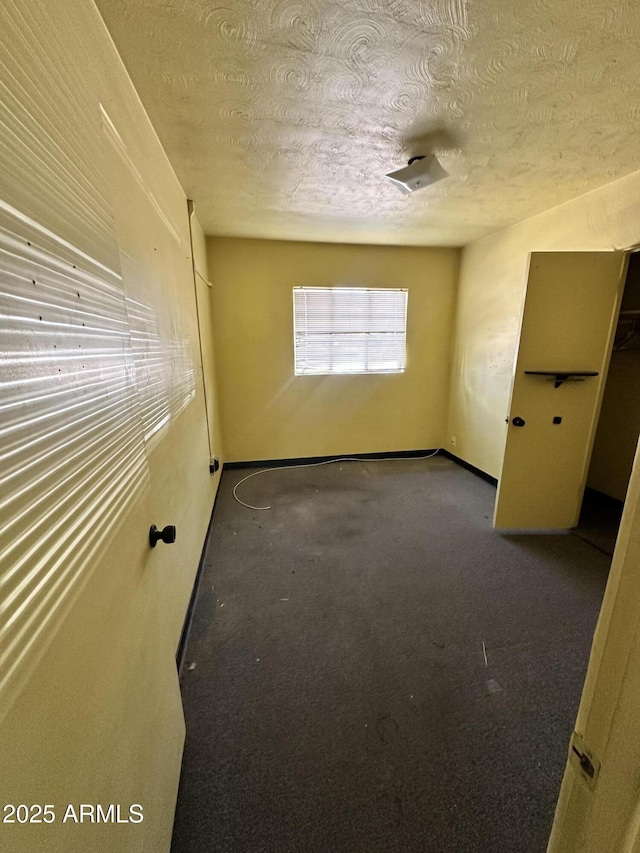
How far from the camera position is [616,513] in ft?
9.23

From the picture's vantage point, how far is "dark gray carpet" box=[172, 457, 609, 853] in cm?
102

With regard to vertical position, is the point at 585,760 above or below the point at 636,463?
below

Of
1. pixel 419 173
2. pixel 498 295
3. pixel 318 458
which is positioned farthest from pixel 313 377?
pixel 419 173

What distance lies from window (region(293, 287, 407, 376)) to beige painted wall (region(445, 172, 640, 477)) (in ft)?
2.39

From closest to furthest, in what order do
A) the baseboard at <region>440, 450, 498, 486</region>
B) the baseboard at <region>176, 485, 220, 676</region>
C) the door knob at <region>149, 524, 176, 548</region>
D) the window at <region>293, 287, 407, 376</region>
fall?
the door knob at <region>149, 524, 176, 548</region>, the baseboard at <region>176, 485, 220, 676</region>, the baseboard at <region>440, 450, 498, 486</region>, the window at <region>293, 287, 407, 376</region>

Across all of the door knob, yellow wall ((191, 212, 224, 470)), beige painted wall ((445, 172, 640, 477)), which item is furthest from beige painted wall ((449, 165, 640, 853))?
yellow wall ((191, 212, 224, 470))

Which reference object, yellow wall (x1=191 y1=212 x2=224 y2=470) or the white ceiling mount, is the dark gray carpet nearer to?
yellow wall (x1=191 y1=212 x2=224 y2=470)

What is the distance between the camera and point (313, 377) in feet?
12.1

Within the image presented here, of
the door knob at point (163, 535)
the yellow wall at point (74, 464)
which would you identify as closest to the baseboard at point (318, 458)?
the yellow wall at point (74, 464)

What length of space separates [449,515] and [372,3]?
290 centimetres

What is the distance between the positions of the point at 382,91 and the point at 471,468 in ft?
10.9

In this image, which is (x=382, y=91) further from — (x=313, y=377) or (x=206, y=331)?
(x=313, y=377)

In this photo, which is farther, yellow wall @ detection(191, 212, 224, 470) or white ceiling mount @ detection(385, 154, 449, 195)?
yellow wall @ detection(191, 212, 224, 470)

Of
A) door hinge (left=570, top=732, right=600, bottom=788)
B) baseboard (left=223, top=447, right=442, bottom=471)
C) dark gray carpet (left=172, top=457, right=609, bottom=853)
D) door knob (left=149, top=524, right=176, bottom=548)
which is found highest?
door knob (left=149, top=524, right=176, bottom=548)
